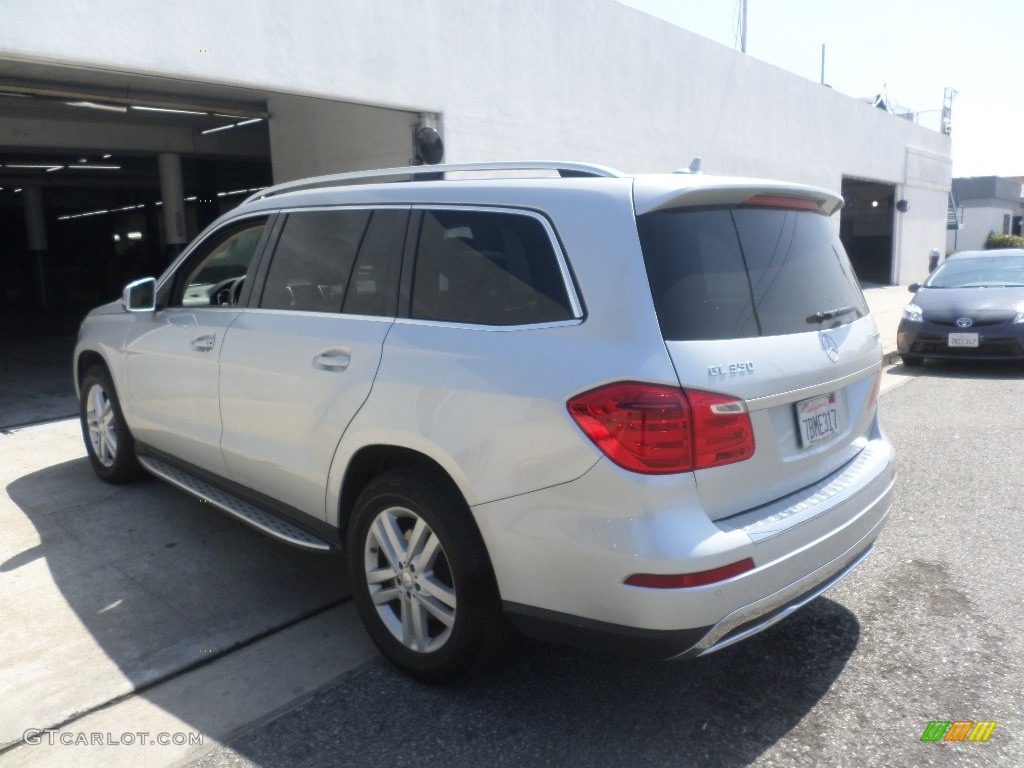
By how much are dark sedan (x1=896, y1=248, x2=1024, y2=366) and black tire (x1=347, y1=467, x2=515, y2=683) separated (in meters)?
8.42

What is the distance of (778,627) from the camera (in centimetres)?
360

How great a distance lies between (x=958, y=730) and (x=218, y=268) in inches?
161

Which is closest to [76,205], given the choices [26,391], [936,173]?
[26,391]

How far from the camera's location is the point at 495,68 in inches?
408

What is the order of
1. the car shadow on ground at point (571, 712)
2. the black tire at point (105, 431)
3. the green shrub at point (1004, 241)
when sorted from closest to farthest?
the car shadow on ground at point (571, 712), the black tire at point (105, 431), the green shrub at point (1004, 241)

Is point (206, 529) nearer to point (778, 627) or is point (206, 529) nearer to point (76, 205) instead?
point (778, 627)

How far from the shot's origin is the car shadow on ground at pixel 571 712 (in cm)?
279

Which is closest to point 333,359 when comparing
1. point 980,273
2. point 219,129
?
point 980,273

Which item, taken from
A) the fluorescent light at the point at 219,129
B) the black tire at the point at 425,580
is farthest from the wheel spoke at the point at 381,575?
the fluorescent light at the point at 219,129

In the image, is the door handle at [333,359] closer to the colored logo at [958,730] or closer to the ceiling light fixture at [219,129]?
the colored logo at [958,730]

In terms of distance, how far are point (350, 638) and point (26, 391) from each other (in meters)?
7.06

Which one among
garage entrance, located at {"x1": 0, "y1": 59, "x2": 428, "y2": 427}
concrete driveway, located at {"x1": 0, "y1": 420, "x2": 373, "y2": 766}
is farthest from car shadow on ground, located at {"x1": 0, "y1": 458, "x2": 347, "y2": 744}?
Result: garage entrance, located at {"x1": 0, "y1": 59, "x2": 428, "y2": 427}

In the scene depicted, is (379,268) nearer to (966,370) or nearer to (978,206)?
(966,370)

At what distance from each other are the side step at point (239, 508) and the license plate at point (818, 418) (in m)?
1.96
